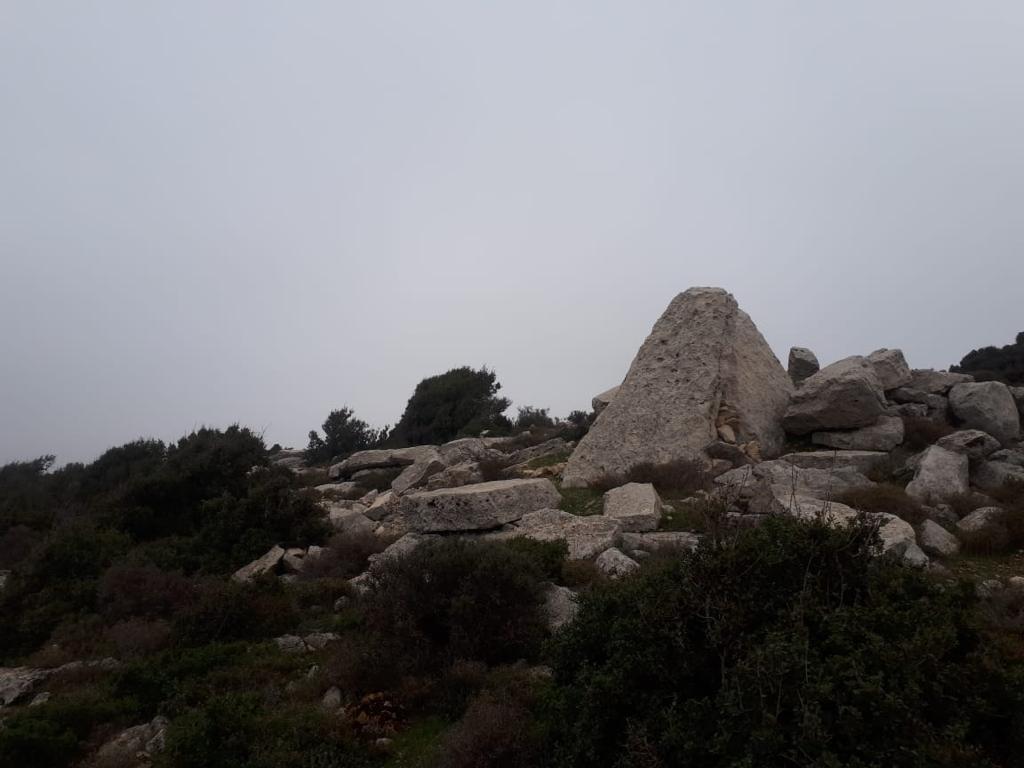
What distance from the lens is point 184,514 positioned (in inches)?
517

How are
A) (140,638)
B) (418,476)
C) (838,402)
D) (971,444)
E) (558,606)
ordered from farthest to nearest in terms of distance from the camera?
1. (418,476)
2. (838,402)
3. (971,444)
4. (140,638)
5. (558,606)

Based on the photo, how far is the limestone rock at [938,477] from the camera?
10.2 m

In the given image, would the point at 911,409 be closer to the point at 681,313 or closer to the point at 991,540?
the point at 681,313

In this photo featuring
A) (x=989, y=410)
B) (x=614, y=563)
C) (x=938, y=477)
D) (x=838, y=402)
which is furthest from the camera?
(x=989, y=410)

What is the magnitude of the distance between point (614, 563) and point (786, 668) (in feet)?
14.4

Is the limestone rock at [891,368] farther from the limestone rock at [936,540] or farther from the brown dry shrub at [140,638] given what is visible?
the brown dry shrub at [140,638]

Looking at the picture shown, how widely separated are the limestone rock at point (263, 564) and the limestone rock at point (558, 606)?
184 inches

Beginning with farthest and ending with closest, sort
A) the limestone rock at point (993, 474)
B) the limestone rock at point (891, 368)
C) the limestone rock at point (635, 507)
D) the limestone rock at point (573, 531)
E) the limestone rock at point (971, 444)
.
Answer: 1. the limestone rock at point (891, 368)
2. the limestone rock at point (971, 444)
3. the limestone rock at point (993, 474)
4. the limestone rock at point (635, 507)
5. the limestone rock at point (573, 531)

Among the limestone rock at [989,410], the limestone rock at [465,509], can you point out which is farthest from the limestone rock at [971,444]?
the limestone rock at [465,509]

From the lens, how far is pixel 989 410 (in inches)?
573

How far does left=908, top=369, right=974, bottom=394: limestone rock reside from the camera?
16375 mm

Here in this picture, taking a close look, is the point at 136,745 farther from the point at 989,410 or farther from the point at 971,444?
the point at 989,410

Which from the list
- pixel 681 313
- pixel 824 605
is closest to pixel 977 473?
pixel 681 313

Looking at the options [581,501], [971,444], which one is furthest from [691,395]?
[971,444]
